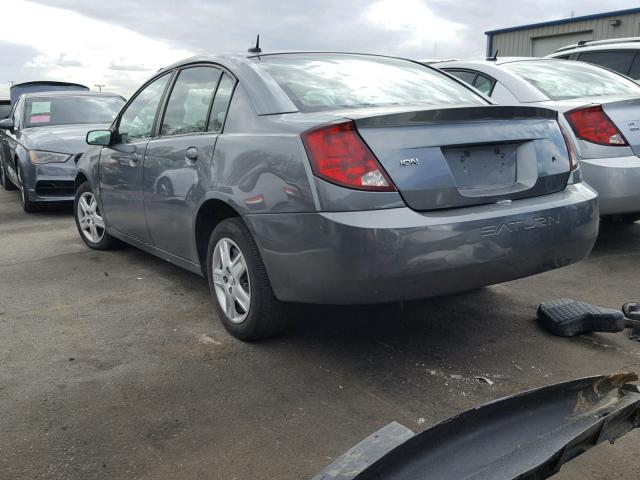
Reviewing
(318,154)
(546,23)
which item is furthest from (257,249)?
(546,23)

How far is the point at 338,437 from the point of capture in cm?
252

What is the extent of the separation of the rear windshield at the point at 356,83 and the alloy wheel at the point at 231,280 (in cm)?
84

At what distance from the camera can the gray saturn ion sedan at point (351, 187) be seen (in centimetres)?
280

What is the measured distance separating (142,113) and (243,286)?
1.84 metres

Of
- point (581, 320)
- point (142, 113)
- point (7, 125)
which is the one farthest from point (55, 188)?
point (581, 320)

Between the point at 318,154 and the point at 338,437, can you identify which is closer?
the point at 338,437

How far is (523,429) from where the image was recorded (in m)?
1.79

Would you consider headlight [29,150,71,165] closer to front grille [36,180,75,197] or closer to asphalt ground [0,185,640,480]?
front grille [36,180,75,197]

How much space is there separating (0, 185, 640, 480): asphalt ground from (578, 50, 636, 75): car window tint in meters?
4.31

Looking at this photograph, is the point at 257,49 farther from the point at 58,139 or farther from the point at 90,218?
the point at 58,139

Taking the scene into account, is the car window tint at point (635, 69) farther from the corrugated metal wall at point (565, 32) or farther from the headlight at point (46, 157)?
the corrugated metal wall at point (565, 32)

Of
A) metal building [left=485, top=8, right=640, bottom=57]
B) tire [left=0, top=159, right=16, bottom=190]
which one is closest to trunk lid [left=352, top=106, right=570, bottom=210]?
tire [left=0, top=159, right=16, bottom=190]

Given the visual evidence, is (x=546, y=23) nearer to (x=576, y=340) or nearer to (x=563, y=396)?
(x=576, y=340)

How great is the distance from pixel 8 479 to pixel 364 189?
172 centimetres
